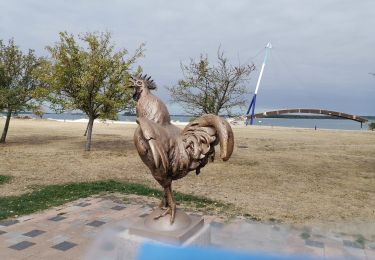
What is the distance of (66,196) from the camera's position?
952 cm

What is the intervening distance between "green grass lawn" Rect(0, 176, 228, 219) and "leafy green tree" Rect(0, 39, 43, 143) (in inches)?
348

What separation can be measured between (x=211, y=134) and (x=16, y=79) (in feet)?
61.1

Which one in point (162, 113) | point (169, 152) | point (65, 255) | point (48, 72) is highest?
point (48, 72)

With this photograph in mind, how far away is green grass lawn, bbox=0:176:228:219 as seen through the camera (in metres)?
8.40

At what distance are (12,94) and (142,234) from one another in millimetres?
16931

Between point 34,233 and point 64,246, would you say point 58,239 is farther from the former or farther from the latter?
point 34,233

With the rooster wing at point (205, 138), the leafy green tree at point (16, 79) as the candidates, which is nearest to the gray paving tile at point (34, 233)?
the rooster wing at point (205, 138)

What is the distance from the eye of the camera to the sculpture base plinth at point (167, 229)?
4.45 meters

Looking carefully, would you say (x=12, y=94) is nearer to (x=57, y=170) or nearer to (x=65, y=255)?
(x=57, y=170)

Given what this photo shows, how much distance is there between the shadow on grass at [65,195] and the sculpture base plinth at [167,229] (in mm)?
4161

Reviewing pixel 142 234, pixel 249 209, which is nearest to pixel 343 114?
pixel 249 209

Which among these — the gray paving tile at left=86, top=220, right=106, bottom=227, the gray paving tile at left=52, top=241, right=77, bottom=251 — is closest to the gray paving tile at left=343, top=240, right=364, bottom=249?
the gray paving tile at left=86, top=220, right=106, bottom=227

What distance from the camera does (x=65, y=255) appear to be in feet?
18.8

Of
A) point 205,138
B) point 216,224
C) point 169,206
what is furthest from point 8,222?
point 205,138
